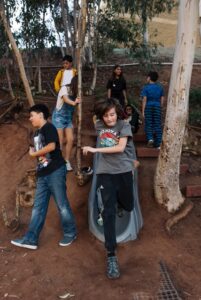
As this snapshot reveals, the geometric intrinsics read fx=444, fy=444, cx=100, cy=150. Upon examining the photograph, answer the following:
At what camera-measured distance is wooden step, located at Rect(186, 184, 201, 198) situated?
6559 millimetres

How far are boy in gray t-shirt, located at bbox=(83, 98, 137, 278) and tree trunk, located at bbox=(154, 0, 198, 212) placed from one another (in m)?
1.19

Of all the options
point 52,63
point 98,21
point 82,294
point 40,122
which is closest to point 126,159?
point 40,122

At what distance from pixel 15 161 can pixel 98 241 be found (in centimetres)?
272

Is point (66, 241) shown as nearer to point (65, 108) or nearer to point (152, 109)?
point (65, 108)

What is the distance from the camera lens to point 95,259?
5.30 m

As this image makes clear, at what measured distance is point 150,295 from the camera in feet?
15.0

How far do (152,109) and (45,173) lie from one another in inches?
105

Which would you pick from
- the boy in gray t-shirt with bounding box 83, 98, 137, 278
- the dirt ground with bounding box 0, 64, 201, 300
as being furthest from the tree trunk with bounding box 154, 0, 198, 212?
the boy in gray t-shirt with bounding box 83, 98, 137, 278

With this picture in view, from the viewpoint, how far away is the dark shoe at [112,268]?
15.7ft

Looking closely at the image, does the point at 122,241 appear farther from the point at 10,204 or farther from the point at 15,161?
the point at 15,161

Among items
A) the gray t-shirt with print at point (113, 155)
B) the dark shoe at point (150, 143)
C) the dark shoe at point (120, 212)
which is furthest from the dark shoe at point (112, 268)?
the dark shoe at point (150, 143)

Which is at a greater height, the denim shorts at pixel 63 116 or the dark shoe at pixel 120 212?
the denim shorts at pixel 63 116

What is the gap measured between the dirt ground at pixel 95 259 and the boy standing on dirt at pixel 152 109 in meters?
0.62

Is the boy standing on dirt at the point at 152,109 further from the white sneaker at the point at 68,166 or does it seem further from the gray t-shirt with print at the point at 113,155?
the gray t-shirt with print at the point at 113,155
